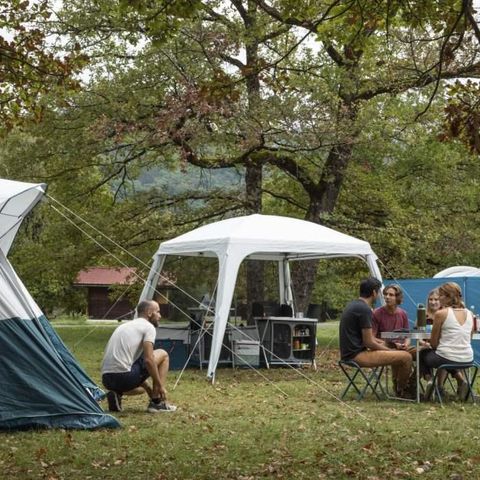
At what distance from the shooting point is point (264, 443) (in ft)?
24.0

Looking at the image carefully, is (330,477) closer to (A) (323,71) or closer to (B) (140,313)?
(B) (140,313)

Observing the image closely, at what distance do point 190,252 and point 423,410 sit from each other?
5.70m

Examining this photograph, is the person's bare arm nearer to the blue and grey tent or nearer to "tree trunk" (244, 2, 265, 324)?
the blue and grey tent

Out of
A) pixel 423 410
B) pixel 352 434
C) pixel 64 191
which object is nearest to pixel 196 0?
pixel 352 434

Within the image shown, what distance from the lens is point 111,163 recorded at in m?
20.3

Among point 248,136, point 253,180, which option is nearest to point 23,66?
point 248,136

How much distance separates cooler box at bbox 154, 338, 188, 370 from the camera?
14.4 metres

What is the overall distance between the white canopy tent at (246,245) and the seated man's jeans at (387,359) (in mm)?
3243

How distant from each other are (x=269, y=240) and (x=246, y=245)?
347 millimetres

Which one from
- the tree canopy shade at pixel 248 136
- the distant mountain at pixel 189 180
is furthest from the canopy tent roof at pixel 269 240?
the distant mountain at pixel 189 180

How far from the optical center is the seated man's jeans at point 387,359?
31.7 ft

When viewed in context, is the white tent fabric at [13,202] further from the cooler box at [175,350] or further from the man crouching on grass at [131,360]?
the cooler box at [175,350]

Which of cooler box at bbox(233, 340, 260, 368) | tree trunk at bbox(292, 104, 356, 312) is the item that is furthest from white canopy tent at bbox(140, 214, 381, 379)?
tree trunk at bbox(292, 104, 356, 312)

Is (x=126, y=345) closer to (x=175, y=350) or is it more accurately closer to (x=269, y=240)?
(x=269, y=240)
